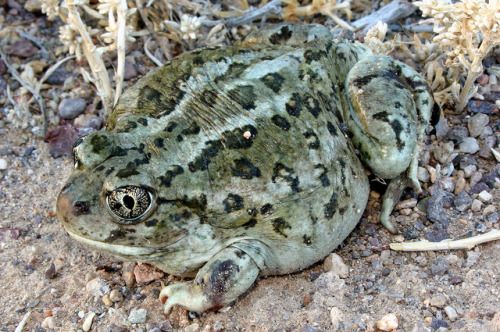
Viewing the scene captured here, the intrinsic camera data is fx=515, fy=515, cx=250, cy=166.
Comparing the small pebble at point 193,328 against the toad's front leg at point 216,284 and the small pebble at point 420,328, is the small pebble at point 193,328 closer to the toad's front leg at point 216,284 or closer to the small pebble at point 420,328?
the toad's front leg at point 216,284

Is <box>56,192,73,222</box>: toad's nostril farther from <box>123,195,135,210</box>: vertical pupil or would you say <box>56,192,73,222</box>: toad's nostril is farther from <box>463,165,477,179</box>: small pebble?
<box>463,165,477,179</box>: small pebble

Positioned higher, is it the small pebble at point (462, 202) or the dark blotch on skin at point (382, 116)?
the dark blotch on skin at point (382, 116)

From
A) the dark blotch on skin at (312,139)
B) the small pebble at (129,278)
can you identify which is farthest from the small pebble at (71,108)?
the dark blotch on skin at (312,139)

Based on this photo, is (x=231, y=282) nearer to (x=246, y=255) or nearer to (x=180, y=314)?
(x=246, y=255)

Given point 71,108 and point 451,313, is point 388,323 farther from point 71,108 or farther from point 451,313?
point 71,108

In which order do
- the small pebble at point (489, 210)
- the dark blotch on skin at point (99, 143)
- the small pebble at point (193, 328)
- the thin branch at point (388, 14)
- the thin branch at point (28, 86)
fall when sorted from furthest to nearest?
1. the thin branch at point (388, 14)
2. the thin branch at point (28, 86)
3. the small pebble at point (489, 210)
4. the small pebble at point (193, 328)
5. the dark blotch on skin at point (99, 143)

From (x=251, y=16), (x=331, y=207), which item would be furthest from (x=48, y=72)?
(x=331, y=207)

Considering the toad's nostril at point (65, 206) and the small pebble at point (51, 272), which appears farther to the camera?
the small pebble at point (51, 272)

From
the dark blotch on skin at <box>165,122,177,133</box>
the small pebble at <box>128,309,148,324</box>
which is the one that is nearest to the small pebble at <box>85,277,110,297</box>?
the small pebble at <box>128,309,148,324</box>
